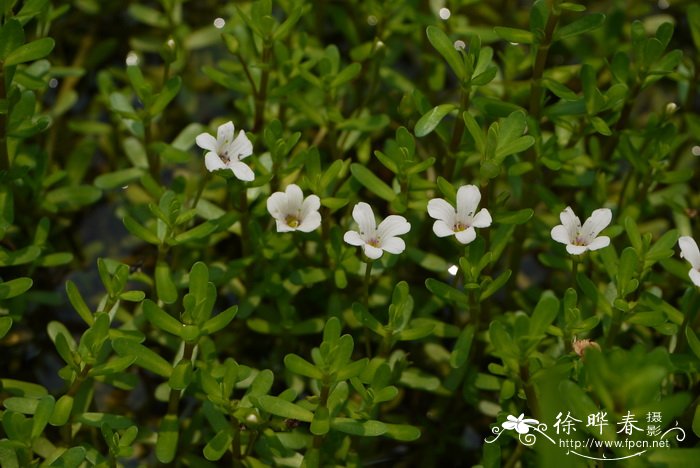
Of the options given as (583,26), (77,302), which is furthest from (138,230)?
(583,26)

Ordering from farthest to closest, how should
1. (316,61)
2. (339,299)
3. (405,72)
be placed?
(405,72) → (316,61) → (339,299)

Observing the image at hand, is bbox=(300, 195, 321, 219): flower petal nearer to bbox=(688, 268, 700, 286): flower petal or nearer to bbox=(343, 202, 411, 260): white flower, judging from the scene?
bbox=(343, 202, 411, 260): white flower

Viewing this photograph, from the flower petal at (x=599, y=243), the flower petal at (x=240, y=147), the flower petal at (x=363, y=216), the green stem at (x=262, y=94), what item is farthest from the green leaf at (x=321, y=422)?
the green stem at (x=262, y=94)

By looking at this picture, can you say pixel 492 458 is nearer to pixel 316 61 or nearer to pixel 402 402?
pixel 402 402

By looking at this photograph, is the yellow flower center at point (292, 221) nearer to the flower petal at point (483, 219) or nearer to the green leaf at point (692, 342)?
the flower petal at point (483, 219)

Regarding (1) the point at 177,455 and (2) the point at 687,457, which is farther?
(1) the point at 177,455

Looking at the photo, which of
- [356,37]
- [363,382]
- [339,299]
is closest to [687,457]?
[363,382]
